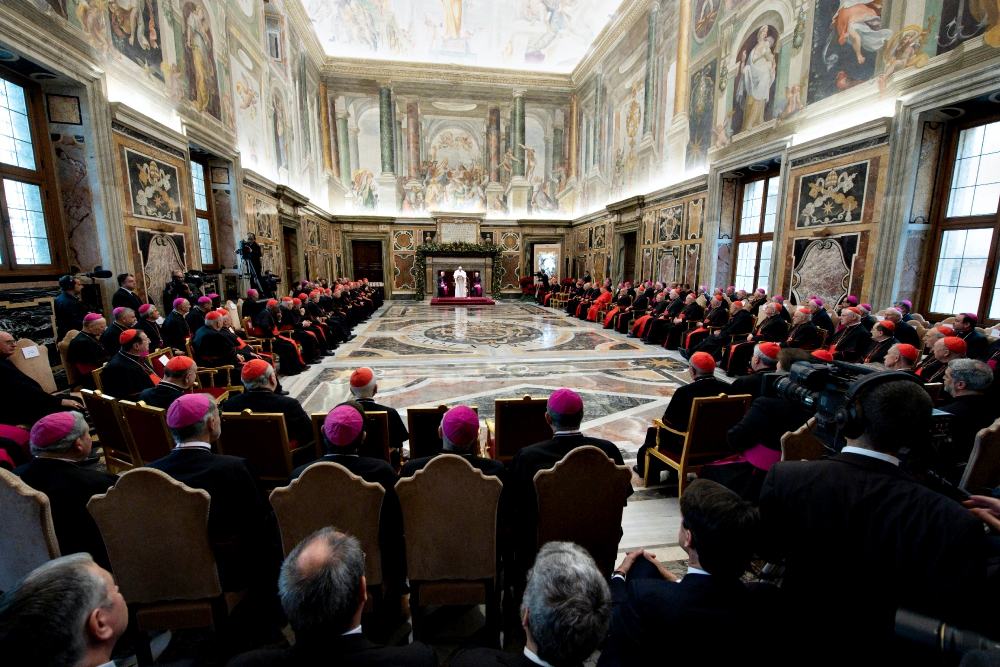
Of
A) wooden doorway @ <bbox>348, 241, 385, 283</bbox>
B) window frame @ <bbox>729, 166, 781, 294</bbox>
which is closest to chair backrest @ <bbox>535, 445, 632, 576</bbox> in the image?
window frame @ <bbox>729, 166, 781, 294</bbox>

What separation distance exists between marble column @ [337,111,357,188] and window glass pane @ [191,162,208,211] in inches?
405

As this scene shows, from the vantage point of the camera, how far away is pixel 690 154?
450 inches

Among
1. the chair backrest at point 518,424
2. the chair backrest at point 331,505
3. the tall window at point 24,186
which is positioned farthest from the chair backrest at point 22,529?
the tall window at point 24,186

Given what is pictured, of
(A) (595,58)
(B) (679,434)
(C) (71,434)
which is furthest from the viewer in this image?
(A) (595,58)

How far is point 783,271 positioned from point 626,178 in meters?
8.19

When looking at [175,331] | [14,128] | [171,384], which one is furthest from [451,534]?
[14,128]

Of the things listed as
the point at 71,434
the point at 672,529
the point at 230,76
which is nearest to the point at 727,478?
the point at 672,529

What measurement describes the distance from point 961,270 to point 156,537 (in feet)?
31.1

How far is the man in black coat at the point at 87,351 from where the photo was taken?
175 inches

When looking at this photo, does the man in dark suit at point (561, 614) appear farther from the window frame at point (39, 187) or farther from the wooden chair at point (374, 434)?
the window frame at point (39, 187)

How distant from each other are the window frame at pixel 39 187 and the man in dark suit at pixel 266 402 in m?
4.51

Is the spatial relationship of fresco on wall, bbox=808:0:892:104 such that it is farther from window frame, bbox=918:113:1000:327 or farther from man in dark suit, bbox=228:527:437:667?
man in dark suit, bbox=228:527:437:667

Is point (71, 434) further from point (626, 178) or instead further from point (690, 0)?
point (626, 178)

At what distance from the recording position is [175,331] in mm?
5910
